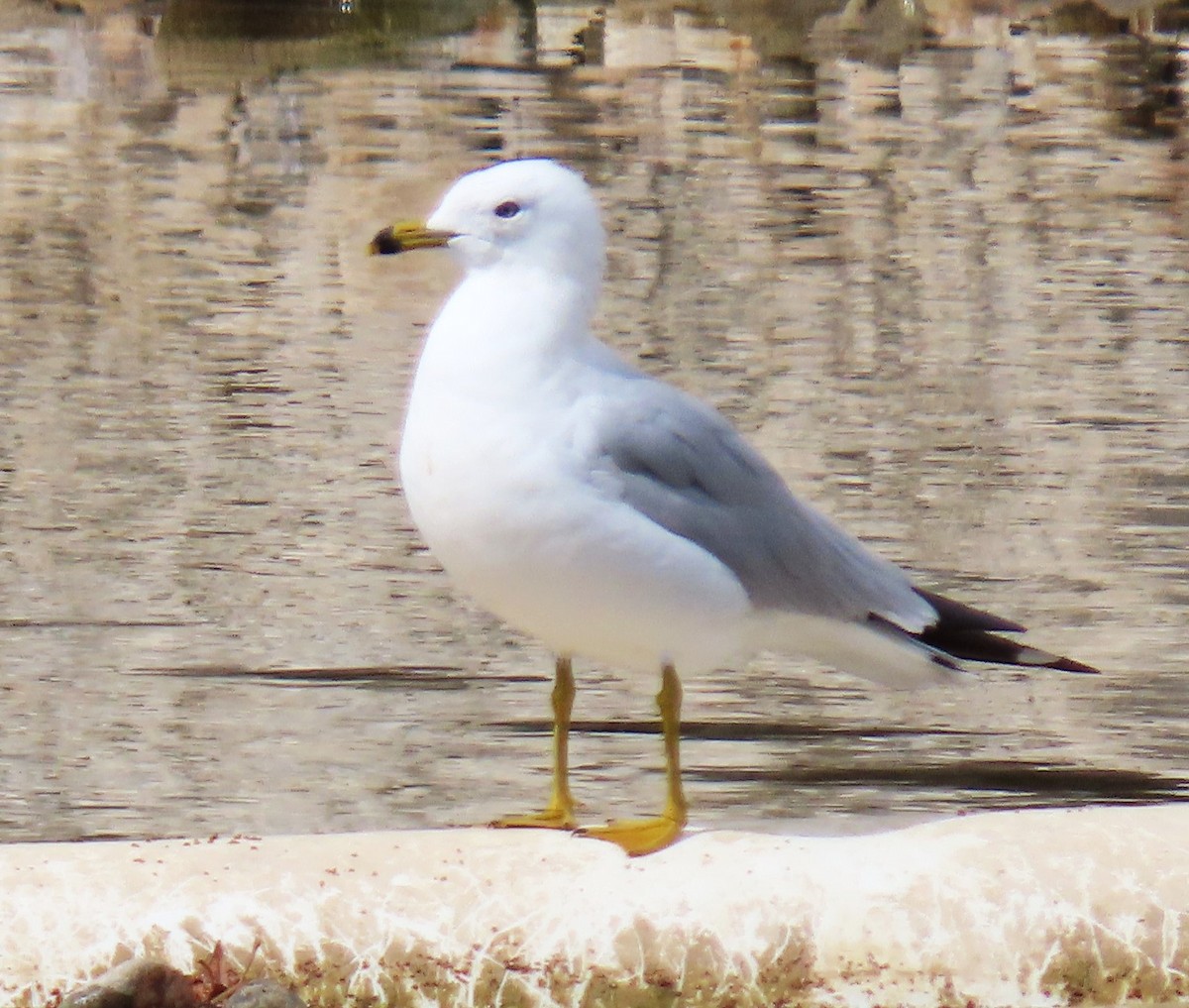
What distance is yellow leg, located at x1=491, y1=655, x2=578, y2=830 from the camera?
336 centimetres

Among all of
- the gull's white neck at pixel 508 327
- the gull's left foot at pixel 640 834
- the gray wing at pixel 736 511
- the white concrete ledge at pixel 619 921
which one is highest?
the gull's white neck at pixel 508 327

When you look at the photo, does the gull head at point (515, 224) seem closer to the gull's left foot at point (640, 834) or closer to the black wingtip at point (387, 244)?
the black wingtip at point (387, 244)

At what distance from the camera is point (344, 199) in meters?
9.54

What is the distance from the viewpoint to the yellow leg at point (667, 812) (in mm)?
3215

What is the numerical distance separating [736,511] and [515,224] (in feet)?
1.58

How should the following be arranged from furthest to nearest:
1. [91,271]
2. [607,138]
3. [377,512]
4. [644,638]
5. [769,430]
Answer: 1. [607,138]
2. [91,271]
3. [769,430]
4. [377,512]
5. [644,638]

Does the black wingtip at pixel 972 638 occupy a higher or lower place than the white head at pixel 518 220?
lower

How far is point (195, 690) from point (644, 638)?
1.87 meters

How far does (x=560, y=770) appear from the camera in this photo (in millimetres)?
3383

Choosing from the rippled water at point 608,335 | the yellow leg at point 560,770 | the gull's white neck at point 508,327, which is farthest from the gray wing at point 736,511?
the rippled water at point 608,335

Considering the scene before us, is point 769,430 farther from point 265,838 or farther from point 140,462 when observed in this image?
point 265,838

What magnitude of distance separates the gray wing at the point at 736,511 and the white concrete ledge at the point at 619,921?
0.35 metres

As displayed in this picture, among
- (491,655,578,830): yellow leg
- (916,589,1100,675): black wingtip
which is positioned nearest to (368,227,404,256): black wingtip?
(491,655,578,830): yellow leg

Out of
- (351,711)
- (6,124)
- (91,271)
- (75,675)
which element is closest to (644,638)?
(351,711)
